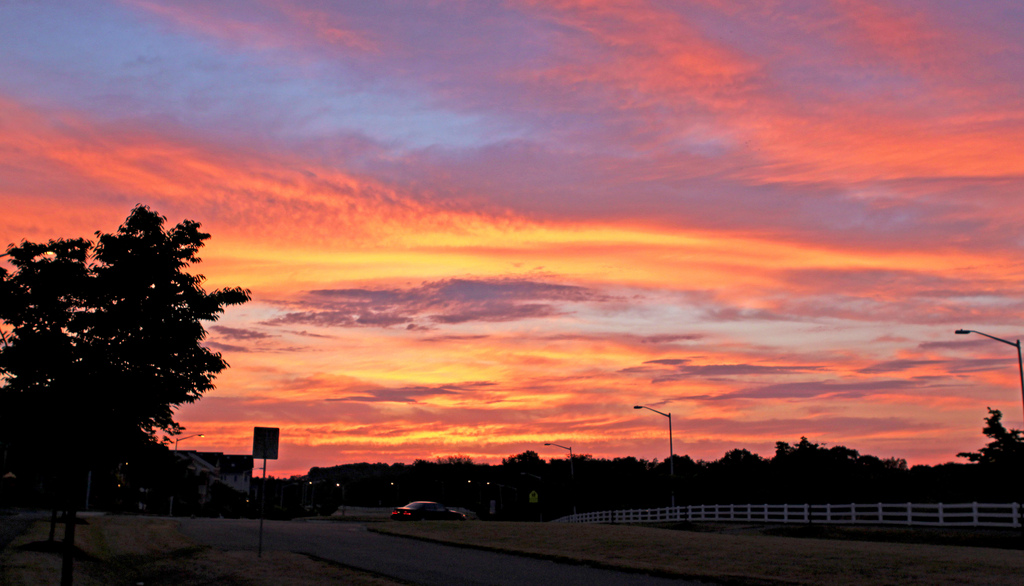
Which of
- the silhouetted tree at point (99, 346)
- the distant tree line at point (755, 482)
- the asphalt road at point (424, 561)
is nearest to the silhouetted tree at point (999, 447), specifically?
the distant tree line at point (755, 482)

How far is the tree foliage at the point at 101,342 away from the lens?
1762 centimetres

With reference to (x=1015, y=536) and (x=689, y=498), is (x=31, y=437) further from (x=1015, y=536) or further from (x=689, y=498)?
(x=689, y=498)

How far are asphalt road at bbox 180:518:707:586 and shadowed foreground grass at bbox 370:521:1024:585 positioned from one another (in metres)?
1.09

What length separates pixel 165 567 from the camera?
22.1 meters

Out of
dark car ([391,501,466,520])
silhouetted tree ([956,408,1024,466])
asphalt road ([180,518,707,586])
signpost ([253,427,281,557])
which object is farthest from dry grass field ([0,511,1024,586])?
dark car ([391,501,466,520])

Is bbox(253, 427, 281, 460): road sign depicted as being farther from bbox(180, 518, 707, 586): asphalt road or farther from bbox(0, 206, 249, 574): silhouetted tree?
bbox(0, 206, 249, 574): silhouetted tree

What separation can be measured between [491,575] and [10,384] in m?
11.1

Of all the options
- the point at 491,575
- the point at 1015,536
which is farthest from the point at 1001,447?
the point at 491,575

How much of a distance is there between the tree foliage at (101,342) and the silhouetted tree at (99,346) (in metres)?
0.02

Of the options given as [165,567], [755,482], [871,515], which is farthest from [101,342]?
[755,482]

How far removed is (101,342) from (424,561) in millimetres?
10411

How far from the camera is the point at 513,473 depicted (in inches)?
7608

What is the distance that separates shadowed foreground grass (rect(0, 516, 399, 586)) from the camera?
63.4 ft

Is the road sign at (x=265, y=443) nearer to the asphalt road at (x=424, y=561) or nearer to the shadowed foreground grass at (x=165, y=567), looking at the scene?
the shadowed foreground grass at (x=165, y=567)
